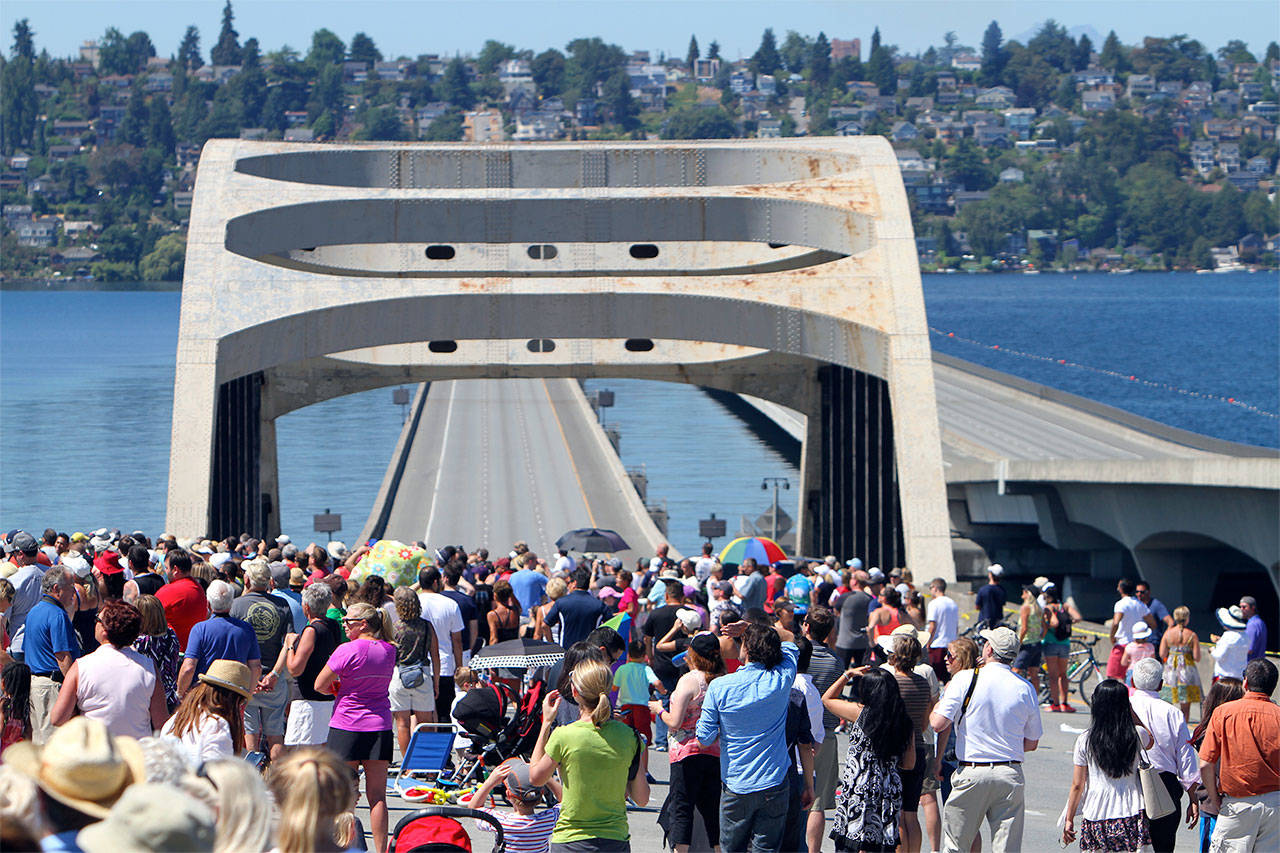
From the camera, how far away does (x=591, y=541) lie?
135 ft

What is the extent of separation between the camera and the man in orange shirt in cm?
958

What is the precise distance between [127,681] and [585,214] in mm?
28945

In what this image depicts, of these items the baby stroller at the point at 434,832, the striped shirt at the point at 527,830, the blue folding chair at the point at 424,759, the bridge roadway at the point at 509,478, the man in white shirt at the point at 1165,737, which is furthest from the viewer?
the bridge roadway at the point at 509,478

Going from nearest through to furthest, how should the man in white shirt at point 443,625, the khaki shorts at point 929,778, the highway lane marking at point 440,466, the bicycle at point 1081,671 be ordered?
the khaki shorts at point 929,778 < the man in white shirt at point 443,625 < the bicycle at point 1081,671 < the highway lane marking at point 440,466

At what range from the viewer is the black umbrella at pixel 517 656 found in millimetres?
12742

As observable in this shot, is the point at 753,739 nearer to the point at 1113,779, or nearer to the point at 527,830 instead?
the point at 527,830

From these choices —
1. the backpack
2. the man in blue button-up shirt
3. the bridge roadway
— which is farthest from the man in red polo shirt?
the bridge roadway

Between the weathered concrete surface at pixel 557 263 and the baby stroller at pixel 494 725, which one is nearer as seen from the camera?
the baby stroller at pixel 494 725

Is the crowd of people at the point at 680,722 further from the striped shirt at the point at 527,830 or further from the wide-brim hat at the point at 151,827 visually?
the wide-brim hat at the point at 151,827

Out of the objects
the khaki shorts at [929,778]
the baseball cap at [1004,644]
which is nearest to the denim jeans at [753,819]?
the khaki shorts at [929,778]

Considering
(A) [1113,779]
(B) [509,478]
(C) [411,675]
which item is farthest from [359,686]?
(B) [509,478]

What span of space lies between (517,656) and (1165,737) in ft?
15.9

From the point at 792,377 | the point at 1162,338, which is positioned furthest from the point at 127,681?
the point at 1162,338

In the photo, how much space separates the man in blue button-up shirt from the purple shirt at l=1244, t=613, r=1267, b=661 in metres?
9.20
